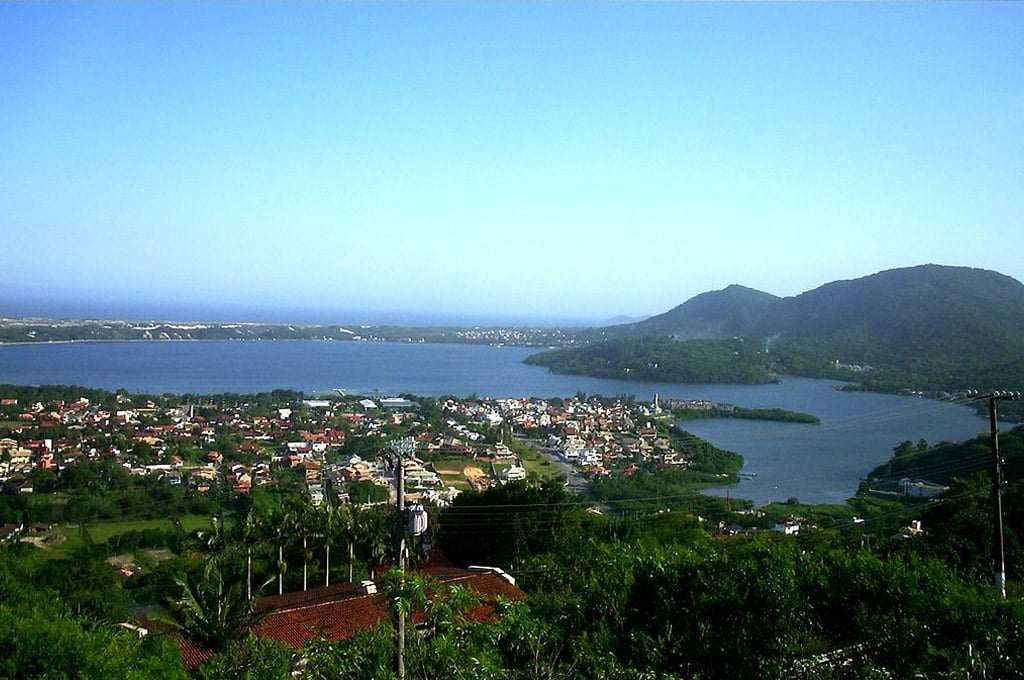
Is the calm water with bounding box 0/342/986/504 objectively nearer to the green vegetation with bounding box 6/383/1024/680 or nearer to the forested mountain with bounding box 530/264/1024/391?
the forested mountain with bounding box 530/264/1024/391

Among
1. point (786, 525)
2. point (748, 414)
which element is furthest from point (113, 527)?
point (748, 414)

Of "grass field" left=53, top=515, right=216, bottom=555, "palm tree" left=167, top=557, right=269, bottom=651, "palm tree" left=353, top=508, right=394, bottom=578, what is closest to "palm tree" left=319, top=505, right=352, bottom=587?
"palm tree" left=353, top=508, right=394, bottom=578

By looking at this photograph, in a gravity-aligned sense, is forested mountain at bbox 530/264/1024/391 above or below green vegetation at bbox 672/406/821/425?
above

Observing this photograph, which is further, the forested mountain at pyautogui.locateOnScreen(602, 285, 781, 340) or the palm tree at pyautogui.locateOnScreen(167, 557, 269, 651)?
the forested mountain at pyautogui.locateOnScreen(602, 285, 781, 340)

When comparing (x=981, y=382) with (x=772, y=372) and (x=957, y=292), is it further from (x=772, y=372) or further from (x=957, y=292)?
(x=957, y=292)

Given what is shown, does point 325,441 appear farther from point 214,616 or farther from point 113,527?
point 214,616

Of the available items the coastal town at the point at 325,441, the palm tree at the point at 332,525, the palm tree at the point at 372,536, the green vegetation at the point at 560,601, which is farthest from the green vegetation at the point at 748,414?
the palm tree at the point at 332,525

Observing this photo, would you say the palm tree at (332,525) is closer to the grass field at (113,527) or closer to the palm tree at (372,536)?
the palm tree at (372,536)
